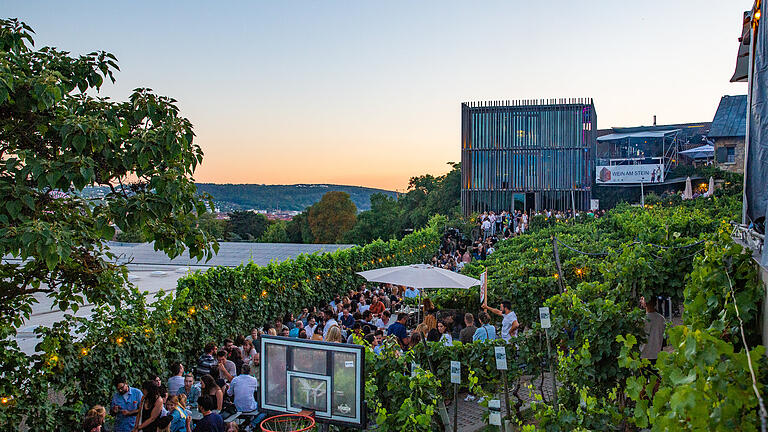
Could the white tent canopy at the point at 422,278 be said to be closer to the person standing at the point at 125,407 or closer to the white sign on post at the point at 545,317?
the white sign on post at the point at 545,317

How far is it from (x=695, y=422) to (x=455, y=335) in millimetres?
8491

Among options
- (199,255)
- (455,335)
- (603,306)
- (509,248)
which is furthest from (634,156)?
(199,255)

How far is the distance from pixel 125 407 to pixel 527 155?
41.2 m

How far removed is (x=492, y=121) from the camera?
4541 cm

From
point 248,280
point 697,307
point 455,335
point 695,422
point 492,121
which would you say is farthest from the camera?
point 492,121

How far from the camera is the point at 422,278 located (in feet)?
35.3

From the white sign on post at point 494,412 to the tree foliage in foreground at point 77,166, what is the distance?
3.17m

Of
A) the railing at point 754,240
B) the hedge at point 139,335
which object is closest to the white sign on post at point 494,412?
the railing at point 754,240

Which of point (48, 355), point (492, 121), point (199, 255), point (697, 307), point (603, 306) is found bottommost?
point (48, 355)

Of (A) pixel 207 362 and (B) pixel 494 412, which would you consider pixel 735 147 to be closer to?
(A) pixel 207 362

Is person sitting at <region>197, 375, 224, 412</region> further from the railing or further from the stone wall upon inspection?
the stone wall

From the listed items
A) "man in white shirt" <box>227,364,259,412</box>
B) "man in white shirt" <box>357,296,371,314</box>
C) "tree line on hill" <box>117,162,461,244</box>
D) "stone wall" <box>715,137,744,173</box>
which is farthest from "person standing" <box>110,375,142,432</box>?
"stone wall" <box>715,137,744,173</box>

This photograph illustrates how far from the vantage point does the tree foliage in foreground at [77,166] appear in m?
3.87

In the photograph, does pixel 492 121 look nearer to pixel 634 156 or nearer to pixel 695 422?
pixel 634 156
